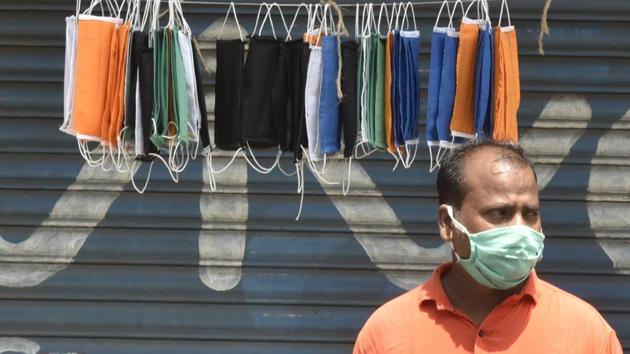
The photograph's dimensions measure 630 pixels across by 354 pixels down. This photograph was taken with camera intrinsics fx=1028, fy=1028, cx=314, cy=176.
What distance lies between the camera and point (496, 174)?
245cm

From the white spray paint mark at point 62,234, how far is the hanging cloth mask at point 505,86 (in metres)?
2.09

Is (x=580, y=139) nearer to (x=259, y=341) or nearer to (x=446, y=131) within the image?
(x=446, y=131)

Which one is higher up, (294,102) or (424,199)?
(294,102)

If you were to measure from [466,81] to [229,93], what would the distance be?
0.88 metres

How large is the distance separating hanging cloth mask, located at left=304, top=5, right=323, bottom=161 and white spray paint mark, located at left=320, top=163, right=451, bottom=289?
119 centimetres

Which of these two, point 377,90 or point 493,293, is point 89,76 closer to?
point 377,90

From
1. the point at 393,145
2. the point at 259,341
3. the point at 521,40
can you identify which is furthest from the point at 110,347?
the point at 521,40

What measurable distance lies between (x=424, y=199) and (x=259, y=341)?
3.48ft

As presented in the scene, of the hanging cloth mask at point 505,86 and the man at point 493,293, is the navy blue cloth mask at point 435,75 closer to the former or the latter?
the hanging cloth mask at point 505,86

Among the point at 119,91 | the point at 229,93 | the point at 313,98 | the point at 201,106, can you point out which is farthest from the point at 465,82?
the point at 119,91

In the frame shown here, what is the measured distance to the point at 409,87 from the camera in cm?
379

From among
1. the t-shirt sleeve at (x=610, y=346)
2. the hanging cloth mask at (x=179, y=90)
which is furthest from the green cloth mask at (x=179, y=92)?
the t-shirt sleeve at (x=610, y=346)

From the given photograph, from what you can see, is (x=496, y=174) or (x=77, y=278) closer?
(x=496, y=174)

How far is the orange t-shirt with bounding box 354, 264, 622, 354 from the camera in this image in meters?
2.43
